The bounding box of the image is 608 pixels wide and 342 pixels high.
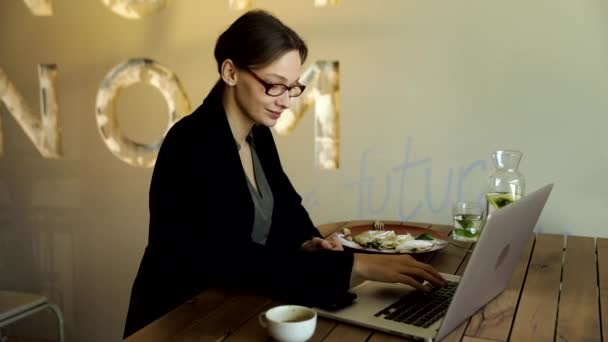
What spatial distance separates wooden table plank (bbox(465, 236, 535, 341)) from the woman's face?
67 centimetres

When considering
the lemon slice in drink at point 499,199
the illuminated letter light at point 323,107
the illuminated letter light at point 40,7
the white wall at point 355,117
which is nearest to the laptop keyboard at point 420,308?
the lemon slice in drink at point 499,199

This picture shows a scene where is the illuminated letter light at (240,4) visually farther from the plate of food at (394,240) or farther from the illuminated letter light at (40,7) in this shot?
the plate of food at (394,240)

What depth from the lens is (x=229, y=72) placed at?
4.73 ft

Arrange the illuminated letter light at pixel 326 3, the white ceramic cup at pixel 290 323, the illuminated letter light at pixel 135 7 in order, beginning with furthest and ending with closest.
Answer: the illuminated letter light at pixel 135 7 → the illuminated letter light at pixel 326 3 → the white ceramic cup at pixel 290 323

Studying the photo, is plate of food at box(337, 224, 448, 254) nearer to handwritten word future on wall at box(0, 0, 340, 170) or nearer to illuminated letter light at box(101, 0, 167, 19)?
handwritten word future on wall at box(0, 0, 340, 170)

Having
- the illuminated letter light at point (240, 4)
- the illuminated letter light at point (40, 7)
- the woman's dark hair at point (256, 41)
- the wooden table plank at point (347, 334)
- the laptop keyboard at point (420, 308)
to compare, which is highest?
the illuminated letter light at point (40, 7)

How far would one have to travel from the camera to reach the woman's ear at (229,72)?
4.71 feet

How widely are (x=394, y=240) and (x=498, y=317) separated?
46cm

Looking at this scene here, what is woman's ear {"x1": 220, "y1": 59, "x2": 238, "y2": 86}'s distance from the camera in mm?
1435

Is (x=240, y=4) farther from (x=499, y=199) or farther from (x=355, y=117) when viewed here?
(x=499, y=199)

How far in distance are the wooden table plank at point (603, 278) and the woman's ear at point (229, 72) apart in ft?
3.06

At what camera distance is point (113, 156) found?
2689mm

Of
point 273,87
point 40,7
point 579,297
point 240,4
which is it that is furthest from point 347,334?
point 40,7

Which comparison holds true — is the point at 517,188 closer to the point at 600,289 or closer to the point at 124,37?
the point at 600,289
